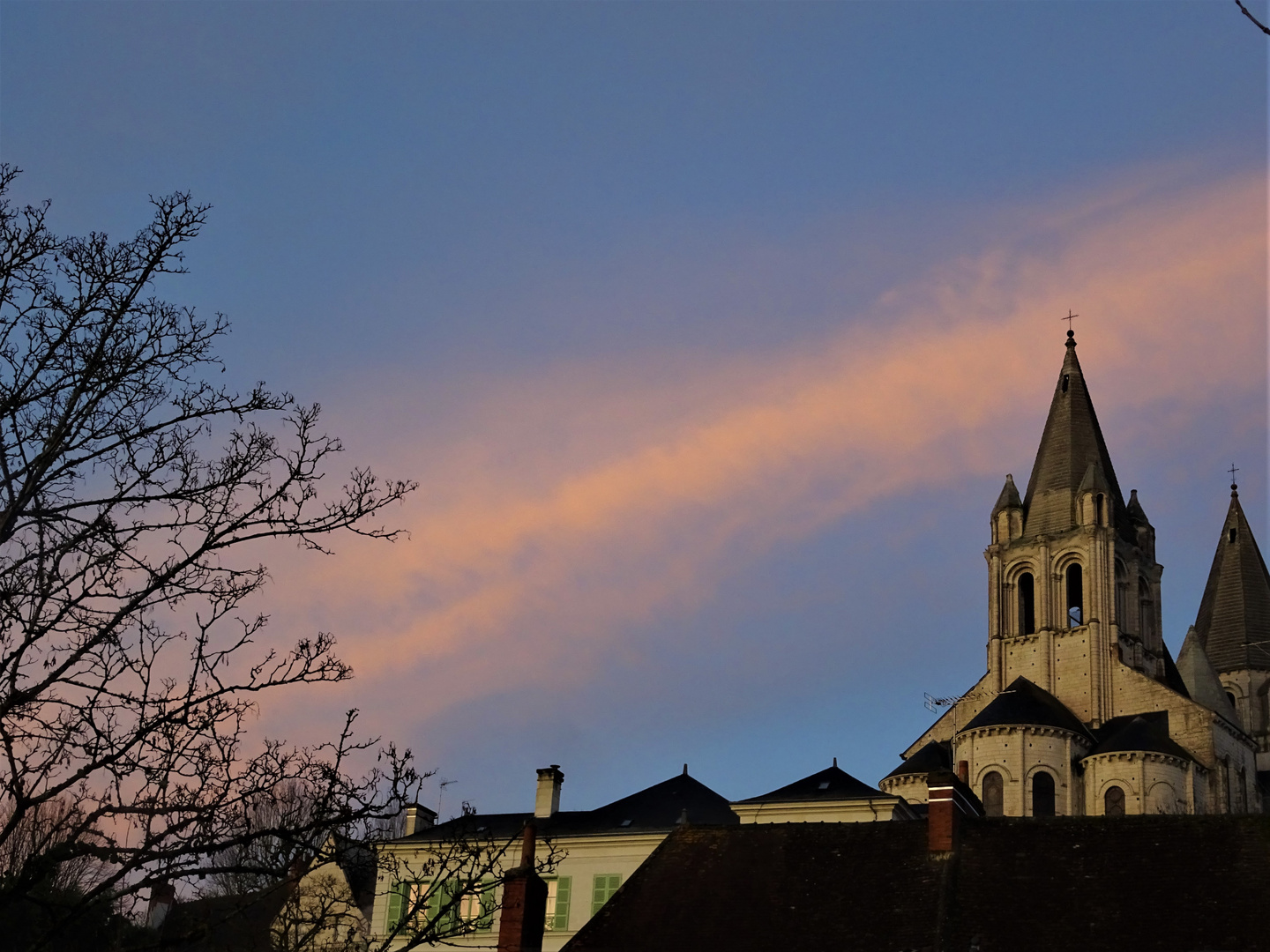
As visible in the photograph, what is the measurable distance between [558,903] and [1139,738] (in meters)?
31.5

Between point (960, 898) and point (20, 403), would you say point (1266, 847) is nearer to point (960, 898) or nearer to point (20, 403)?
point (960, 898)

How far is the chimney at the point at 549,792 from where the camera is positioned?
1741 inches

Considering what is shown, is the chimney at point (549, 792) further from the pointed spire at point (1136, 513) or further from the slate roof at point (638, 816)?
the pointed spire at point (1136, 513)

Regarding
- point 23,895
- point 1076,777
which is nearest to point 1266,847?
point 23,895

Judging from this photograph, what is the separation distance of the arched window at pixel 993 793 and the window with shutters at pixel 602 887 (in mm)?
24780

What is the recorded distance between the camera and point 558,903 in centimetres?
3875

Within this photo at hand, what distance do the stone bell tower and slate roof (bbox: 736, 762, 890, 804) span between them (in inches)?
1094

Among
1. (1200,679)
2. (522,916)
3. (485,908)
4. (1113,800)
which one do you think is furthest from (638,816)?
(1200,679)

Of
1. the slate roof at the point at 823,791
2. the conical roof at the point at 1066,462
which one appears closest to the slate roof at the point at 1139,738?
the conical roof at the point at 1066,462

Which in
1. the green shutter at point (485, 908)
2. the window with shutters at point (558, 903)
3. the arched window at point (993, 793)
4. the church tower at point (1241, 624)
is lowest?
the green shutter at point (485, 908)

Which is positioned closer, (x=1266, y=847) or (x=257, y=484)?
(x=257, y=484)

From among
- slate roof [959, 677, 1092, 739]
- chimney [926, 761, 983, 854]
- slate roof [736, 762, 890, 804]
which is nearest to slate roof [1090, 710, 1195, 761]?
slate roof [959, 677, 1092, 739]

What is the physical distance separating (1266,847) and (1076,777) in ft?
120

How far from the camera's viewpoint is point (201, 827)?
36.9 feet
